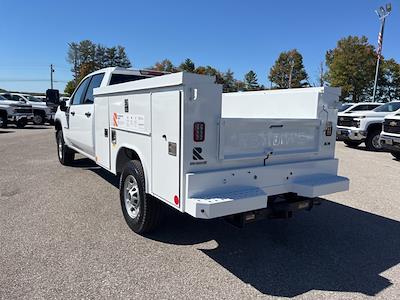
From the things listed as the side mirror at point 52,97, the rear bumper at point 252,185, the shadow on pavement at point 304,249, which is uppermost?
the side mirror at point 52,97

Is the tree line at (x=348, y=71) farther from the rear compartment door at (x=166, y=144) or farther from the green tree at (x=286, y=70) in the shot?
the rear compartment door at (x=166, y=144)

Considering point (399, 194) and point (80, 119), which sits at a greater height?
point (80, 119)

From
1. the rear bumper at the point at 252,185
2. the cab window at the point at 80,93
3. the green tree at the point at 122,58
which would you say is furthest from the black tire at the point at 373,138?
the green tree at the point at 122,58

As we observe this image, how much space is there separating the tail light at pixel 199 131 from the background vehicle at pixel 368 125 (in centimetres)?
1172

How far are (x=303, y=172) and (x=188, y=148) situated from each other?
62.7 inches

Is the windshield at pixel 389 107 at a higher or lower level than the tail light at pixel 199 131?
higher

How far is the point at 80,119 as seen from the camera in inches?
259

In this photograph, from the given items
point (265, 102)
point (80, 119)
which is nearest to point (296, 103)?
A: point (265, 102)

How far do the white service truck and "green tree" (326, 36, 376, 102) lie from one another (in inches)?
1638

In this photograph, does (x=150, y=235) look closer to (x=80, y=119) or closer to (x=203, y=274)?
(x=203, y=274)

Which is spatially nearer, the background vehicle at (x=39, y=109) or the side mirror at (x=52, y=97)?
the side mirror at (x=52, y=97)

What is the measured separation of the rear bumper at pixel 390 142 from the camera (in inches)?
415

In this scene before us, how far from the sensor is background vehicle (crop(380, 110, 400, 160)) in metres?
10.6

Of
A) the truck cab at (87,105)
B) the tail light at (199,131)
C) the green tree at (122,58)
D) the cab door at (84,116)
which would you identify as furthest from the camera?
the green tree at (122,58)
